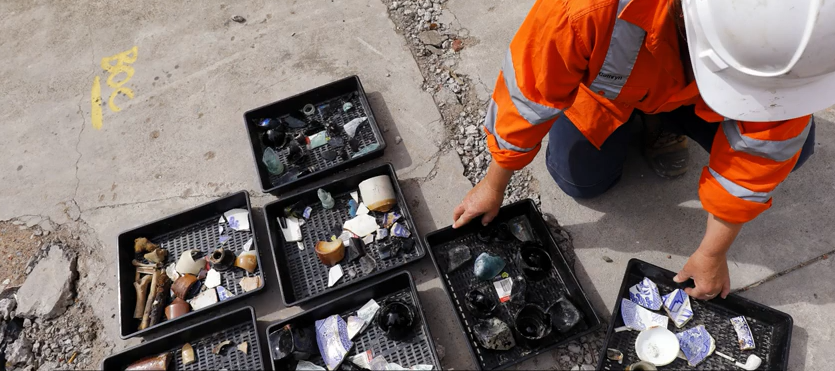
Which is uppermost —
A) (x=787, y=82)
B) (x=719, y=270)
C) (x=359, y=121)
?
(x=359, y=121)

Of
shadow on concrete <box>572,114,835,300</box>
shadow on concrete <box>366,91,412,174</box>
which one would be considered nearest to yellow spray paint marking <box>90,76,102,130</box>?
shadow on concrete <box>366,91,412,174</box>

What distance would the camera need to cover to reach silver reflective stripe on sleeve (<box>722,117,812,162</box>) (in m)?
1.38

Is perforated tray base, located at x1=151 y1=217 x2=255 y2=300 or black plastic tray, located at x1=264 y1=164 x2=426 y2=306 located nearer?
black plastic tray, located at x1=264 y1=164 x2=426 y2=306

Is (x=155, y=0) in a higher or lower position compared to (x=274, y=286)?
higher

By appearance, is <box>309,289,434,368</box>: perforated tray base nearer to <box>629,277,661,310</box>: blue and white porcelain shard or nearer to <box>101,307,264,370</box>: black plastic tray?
<box>101,307,264,370</box>: black plastic tray

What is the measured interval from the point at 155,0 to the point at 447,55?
1939 millimetres

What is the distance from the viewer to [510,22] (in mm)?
2854

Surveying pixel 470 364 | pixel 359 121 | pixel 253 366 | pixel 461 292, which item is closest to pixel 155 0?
pixel 359 121

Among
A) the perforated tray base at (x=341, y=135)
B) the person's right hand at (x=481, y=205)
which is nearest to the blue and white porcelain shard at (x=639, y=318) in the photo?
the person's right hand at (x=481, y=205)

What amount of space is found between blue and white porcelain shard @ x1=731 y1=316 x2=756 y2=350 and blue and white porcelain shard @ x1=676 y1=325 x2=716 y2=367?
0.30ft

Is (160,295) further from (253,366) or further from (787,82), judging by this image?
(787,82)

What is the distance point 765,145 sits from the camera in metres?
1.38

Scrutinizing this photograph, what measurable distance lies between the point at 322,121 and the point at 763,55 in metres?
1.93

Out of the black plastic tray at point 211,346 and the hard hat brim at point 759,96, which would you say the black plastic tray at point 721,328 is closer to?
the hard hat brim at point 759,96
